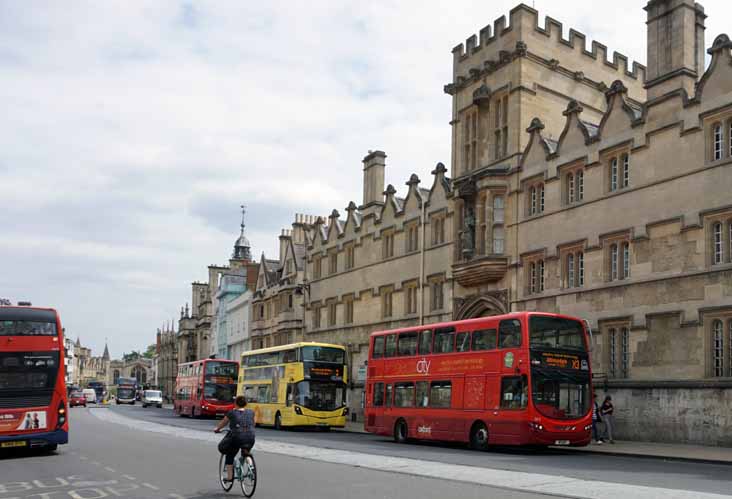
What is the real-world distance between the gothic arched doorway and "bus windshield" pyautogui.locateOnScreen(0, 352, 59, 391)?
1846cm

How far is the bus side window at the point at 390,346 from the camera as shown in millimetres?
29875

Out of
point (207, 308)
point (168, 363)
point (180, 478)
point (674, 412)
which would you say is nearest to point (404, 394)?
point (674, 412)

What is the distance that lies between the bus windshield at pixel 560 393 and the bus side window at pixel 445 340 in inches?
155

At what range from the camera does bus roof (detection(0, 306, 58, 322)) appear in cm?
2127

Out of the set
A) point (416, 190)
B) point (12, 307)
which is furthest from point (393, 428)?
point (416, 190)

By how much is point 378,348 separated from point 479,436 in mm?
7244

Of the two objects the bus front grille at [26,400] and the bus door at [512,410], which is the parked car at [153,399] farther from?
the bus door at [512,410]

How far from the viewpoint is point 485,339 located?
24578 mm

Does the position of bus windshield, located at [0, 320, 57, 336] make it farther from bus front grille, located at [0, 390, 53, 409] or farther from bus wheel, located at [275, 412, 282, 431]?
bus wheel, located at [275, 412, 282, 431]

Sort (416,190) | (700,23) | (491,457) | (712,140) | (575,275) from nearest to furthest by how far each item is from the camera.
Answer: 1. (491,457)
2. (712,140)
3. (700,23)
4. (575,275)
5. (416,190)

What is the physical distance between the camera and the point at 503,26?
121ft

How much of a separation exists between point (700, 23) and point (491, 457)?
16.7m

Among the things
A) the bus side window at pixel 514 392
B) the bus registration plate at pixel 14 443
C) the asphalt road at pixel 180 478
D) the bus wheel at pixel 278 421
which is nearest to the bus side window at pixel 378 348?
the bus side window at pixel 514 392

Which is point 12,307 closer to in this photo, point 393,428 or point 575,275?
point 393,428
